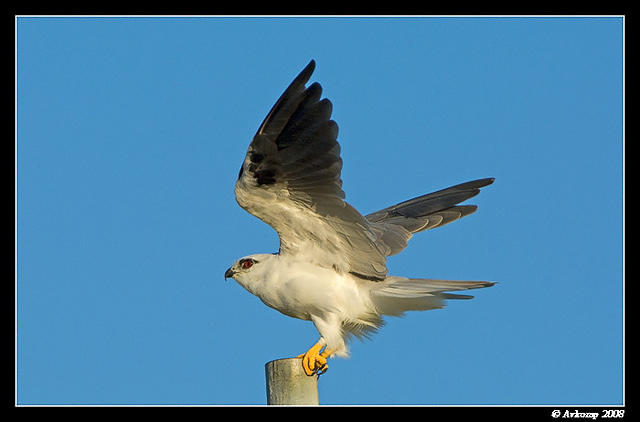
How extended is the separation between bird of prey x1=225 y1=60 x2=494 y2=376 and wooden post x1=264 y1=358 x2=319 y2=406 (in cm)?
63

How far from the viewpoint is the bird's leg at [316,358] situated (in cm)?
763

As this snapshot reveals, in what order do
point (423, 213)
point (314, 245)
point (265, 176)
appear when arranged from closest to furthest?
point (265, 176) → point (314, 245) → point (423, 213)

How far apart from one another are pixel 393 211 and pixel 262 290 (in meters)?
3.01

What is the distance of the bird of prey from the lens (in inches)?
295

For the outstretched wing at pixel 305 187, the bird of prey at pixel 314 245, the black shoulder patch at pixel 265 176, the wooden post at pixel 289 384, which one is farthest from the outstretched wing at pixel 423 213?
the wooden post at pixel 289 384

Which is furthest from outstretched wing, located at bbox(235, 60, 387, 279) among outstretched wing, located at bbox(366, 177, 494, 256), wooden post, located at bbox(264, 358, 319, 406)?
wooden post, located at bbox(264, 358, 319, 406)

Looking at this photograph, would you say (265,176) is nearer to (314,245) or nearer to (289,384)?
(314,245)

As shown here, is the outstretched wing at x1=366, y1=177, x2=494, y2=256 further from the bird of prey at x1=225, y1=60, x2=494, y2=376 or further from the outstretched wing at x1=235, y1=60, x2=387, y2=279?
the outstretched wing at x1=235, y1=60, x2=387, y2=279

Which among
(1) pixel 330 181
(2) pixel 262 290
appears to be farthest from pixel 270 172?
(2) pixel 262 290

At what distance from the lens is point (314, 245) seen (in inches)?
329

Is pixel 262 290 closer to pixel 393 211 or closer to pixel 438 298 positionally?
pixel 438 298

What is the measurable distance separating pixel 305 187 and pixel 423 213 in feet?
10.1

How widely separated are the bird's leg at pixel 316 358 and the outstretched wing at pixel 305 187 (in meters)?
0.82

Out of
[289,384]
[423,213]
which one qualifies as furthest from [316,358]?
[423,213]
